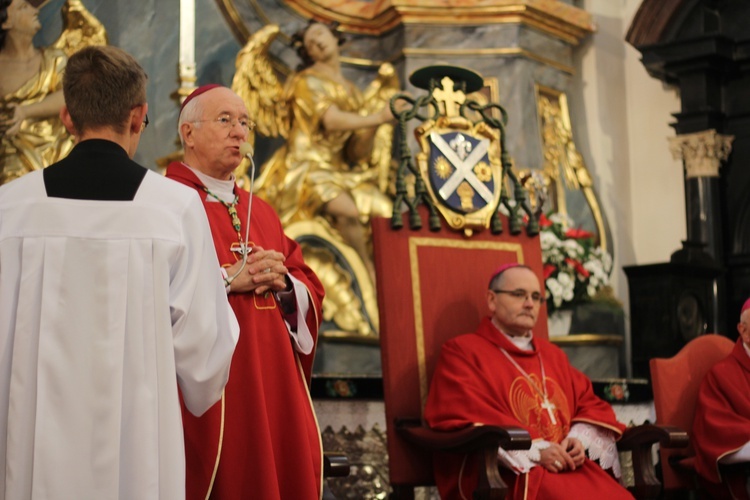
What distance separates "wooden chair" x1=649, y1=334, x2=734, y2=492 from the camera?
529cm

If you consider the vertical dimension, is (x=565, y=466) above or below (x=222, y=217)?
below

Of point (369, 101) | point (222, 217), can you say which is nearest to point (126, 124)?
point (222, 217)

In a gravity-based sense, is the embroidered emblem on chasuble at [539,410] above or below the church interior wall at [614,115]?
below

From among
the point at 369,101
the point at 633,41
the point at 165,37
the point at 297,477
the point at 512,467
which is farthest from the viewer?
the point at 633,41

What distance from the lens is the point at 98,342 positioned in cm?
277

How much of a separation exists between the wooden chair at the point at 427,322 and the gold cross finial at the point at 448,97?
1.96 ft

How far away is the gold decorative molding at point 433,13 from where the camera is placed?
8.74 meters

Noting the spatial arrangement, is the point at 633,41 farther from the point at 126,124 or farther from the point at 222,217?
the point at 126,124

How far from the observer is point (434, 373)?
4867 mm

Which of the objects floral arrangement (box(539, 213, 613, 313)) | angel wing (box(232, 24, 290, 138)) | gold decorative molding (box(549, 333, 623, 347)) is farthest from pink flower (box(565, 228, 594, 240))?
angel wing (box(232, 24, 290, 138))

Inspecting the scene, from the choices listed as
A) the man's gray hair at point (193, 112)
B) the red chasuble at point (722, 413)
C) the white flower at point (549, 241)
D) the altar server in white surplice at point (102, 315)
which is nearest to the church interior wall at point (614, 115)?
the white flower at point (549, 241)

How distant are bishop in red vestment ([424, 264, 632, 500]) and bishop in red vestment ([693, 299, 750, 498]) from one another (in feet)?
1.89

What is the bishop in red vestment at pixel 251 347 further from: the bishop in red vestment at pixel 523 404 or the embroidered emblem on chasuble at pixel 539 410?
the embroidered emblem on chasuble at pixel 539 410

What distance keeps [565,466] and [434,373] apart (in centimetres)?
67
